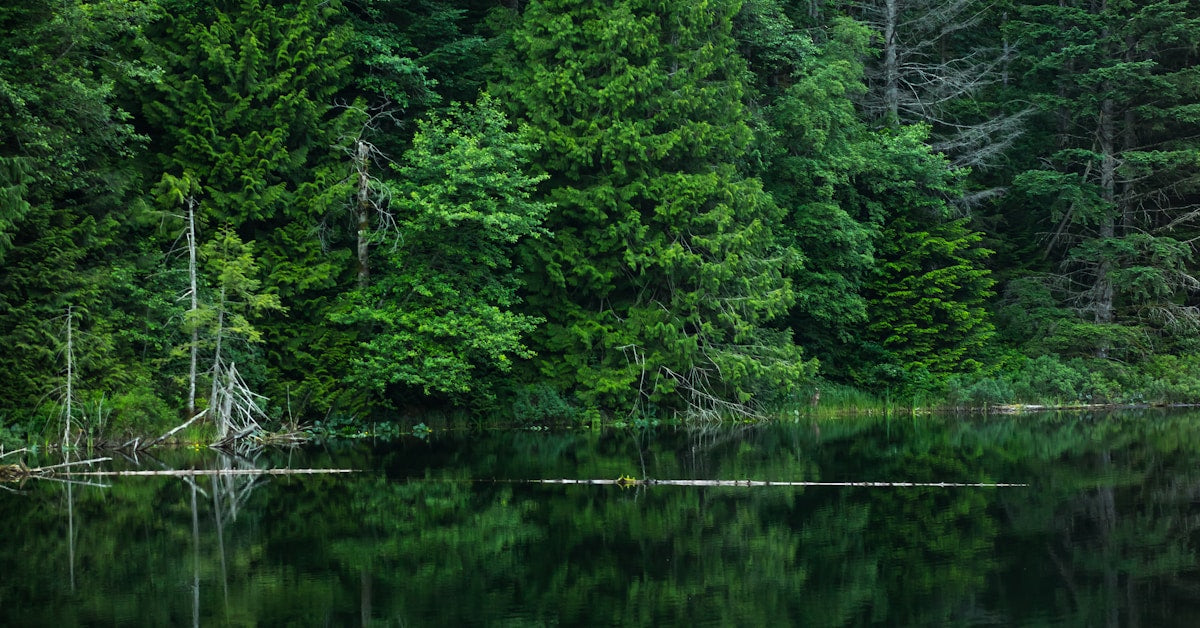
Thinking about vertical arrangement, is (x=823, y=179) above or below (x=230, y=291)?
above

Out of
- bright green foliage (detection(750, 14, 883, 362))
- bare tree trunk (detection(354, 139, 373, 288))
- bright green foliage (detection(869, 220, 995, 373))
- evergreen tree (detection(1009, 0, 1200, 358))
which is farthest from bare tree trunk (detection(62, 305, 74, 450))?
evergreen tree (detection(1009, 0, 1200, 358))

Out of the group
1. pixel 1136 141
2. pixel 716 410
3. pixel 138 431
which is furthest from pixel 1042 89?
pixel 138 431

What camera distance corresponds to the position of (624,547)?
425 inches

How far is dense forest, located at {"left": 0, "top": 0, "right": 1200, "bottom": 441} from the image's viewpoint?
2136 centimetres

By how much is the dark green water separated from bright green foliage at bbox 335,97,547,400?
5.71m

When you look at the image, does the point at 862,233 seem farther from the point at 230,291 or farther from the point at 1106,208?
the point at 230,291

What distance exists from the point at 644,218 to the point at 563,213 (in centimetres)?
179

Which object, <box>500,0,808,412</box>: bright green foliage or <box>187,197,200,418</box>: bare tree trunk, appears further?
<box>500,0,808,412</box>: bright green foliage

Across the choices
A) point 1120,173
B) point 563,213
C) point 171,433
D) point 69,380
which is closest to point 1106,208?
point 1120,173

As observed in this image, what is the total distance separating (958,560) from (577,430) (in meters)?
15.8

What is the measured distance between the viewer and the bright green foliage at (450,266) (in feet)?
77.8

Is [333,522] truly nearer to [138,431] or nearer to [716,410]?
[138,431]

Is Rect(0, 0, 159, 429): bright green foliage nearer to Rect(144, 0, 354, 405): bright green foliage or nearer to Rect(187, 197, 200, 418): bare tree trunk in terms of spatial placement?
Rect(187, 197, 200, 418): bare tree trunk

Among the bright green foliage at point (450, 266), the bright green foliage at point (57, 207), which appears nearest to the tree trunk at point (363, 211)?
the bright green foliage at point (450, 266)
